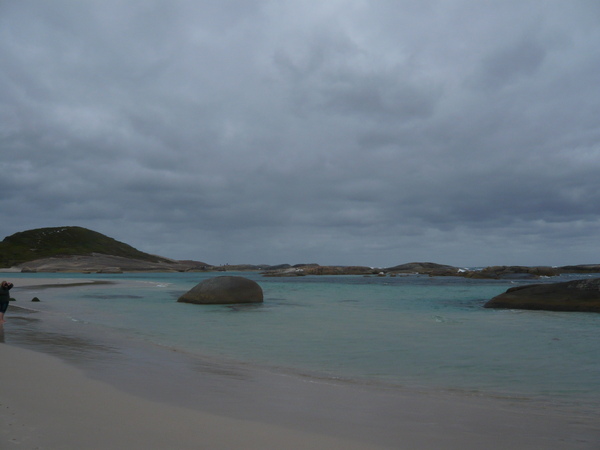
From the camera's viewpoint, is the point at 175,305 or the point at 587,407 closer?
the point at 587,407

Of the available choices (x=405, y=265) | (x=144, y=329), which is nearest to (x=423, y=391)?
(x=144, y=329)

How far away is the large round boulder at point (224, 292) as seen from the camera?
25.4 m

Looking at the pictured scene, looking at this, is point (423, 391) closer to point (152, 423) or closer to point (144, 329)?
point (152, 423)

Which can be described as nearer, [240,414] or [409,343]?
[240,414]

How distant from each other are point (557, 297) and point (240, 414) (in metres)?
20.8

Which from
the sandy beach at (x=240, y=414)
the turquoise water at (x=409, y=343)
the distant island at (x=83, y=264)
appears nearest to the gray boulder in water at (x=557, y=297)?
the turquoise water at (x=409, y=343)

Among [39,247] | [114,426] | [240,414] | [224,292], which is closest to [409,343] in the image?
[240,414]

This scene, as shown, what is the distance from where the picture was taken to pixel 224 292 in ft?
83.5

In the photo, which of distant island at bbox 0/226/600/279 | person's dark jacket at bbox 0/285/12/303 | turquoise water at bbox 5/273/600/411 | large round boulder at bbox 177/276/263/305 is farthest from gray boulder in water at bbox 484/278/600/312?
distant island at bbox 0/226/600/279

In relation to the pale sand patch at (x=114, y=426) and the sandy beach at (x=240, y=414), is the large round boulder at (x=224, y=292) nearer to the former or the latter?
the sandy beach at (x=240, y=414)

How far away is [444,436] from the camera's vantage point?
5.12 metres

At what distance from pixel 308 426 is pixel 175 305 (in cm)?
2118

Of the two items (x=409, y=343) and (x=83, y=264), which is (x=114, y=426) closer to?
(x=409, y=343)

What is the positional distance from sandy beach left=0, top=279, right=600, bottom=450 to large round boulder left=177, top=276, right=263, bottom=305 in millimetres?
16855
